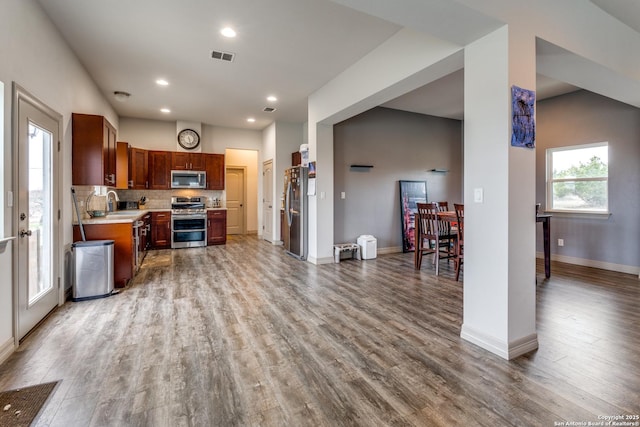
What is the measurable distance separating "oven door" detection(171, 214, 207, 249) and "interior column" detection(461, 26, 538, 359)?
613 cm

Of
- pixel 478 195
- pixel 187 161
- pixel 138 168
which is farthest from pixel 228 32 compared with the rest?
pixel 138 168

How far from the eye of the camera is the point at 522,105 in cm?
233

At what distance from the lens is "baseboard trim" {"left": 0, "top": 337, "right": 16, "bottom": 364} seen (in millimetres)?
2170

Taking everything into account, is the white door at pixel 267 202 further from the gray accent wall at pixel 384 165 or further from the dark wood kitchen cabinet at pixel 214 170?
the gray accent wall at pixel 384 165

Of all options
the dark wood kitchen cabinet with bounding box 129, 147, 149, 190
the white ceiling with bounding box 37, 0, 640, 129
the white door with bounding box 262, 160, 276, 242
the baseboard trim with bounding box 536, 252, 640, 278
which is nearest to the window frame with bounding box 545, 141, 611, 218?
the baseboard trim with bounding box 536, 252, 640, 278

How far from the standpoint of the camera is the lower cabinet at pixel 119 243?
393 cm

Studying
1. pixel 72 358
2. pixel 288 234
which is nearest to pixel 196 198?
pixel 288 234

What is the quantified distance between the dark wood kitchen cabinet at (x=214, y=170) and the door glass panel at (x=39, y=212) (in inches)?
171

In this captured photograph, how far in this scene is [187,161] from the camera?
724 centimetres

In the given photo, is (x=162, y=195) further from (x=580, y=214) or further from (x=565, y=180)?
(x=580, y=214)

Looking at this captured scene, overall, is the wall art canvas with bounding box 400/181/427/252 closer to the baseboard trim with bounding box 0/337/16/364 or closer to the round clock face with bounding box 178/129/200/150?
the round clock face with bounding box 178/129/200/150

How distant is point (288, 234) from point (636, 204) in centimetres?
572

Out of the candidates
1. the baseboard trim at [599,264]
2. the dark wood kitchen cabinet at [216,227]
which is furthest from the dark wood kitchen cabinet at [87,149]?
the baseboard trim at [599,264]

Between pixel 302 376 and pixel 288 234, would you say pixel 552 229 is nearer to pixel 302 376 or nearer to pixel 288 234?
pixel 288 234
